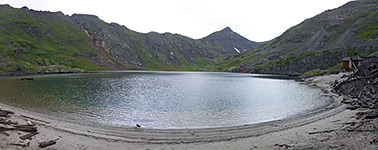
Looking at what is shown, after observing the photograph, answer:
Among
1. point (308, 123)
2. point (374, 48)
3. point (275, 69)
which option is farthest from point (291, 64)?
point (308, 123)

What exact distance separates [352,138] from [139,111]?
28.9m

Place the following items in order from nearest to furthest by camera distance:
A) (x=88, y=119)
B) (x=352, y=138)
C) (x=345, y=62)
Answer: (x=352, y=138)
(x=88, y=119)
(x=345, y=62)

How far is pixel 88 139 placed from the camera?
61.7ft

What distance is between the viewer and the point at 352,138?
1460 cm

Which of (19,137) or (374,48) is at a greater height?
(374,48)

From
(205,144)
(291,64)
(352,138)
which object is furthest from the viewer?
(291,64)

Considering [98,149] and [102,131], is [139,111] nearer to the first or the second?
[102,131]

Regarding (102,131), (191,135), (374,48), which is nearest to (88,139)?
(102,131)

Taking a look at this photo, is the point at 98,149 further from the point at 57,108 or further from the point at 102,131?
the point at 57,108

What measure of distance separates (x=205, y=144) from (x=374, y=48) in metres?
168

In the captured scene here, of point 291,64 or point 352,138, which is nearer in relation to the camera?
point 352,138

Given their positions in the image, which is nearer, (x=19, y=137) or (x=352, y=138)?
(x=352, y=138)

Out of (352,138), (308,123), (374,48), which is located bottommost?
(308,123)

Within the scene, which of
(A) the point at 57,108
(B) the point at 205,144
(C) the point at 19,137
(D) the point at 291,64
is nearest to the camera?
(C) the point at 19,137
